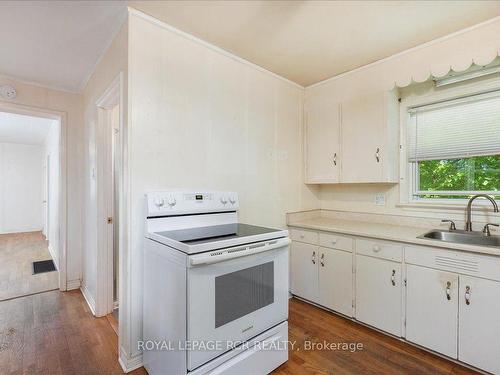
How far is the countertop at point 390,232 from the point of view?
1630 millimetres

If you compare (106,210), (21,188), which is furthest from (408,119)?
(21,188)

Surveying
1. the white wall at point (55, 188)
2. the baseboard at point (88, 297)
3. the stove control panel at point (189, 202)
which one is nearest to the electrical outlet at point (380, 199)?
the stove control panel at point (189, 202)

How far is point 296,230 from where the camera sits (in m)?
2.68

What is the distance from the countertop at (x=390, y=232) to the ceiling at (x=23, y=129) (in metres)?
4.23

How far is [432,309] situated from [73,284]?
12.2ft

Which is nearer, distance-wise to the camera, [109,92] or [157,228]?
[157,228]

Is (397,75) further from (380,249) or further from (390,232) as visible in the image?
(380,249)

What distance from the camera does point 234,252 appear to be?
1441 mm

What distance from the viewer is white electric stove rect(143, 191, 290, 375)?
132 cm

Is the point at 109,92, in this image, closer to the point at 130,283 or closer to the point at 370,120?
the point at 130,283

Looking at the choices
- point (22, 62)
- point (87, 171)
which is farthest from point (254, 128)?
point (22, 62)

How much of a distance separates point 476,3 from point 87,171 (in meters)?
3.60

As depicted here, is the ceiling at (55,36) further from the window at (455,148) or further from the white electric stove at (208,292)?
the window at (455,148)

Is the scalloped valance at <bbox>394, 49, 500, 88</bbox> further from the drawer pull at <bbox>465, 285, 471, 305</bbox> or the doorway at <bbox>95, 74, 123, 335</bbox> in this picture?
the doorway at <bbox>95, 74, 123, 335</bbox>
